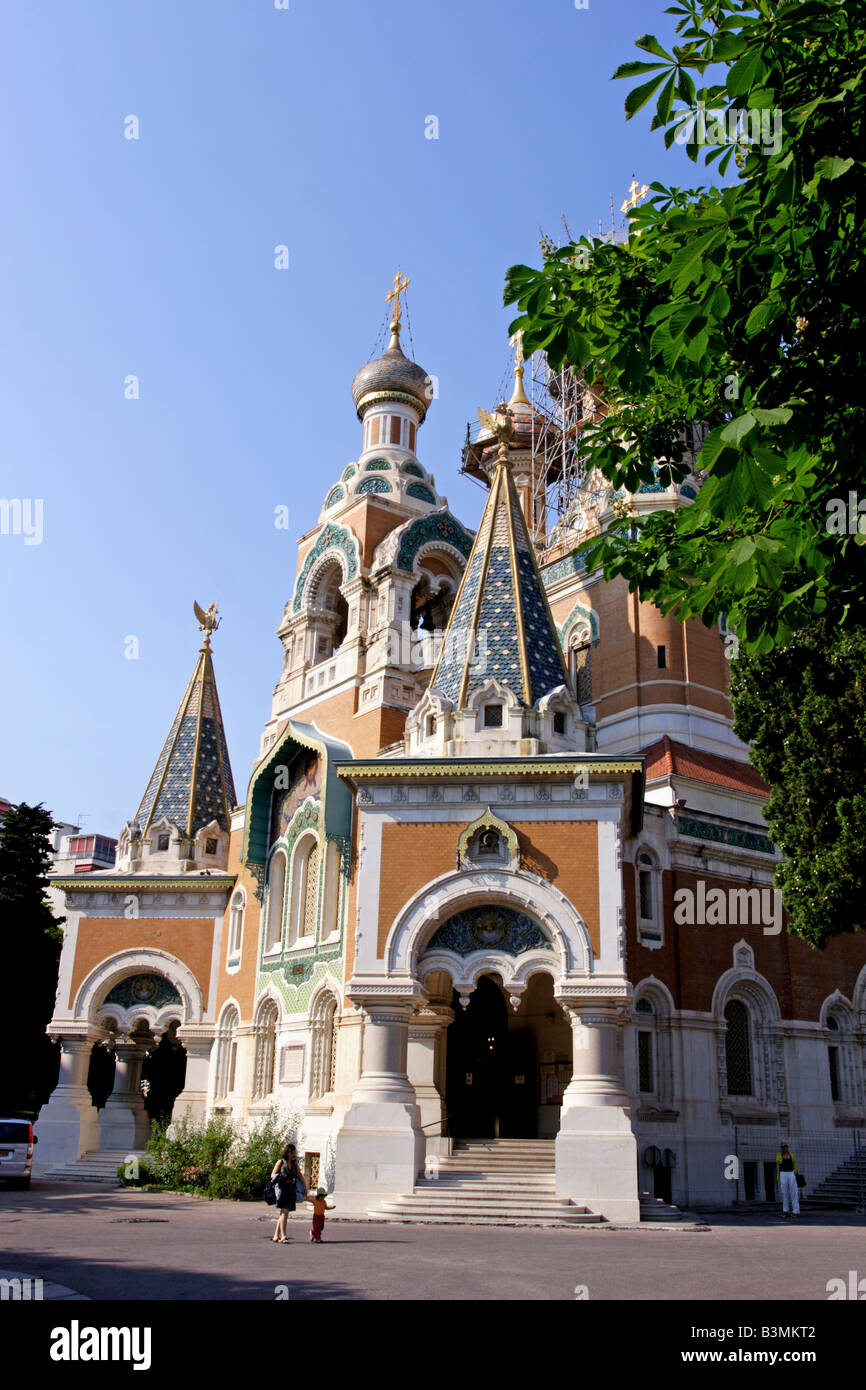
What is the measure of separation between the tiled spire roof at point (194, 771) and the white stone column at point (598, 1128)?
45.9 feet

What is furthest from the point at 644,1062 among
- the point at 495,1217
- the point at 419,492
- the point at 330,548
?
the point at 419,492

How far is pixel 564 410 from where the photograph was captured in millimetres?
32562

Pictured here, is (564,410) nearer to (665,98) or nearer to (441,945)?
(441,945)

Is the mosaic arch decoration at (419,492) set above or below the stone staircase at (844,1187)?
above

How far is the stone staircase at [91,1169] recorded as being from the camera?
2333 centimetres

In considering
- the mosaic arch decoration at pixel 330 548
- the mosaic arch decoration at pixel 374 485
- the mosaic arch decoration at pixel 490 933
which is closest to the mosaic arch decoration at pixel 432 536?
the mosaic arch decoration at pixel 330 548

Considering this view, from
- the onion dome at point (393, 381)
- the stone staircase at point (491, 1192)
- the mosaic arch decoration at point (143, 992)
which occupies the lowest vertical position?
the stone staircase at point (491, 1192)

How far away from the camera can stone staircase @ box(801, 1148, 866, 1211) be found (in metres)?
20.3

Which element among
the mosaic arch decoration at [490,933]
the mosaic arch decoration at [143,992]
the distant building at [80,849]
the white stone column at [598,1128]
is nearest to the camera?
the white stone column at [598,1128]

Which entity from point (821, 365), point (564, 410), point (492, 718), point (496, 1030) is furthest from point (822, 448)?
point (564, 410)

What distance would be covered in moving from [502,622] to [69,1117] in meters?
14.2

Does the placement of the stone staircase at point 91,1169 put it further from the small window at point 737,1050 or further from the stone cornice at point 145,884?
the small window at point 737,1050

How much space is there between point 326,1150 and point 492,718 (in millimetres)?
7703

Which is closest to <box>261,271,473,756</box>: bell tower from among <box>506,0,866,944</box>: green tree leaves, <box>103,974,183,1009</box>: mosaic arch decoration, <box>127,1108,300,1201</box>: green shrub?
<box>103,974,183,1009</box>: mosaic arch decoration
